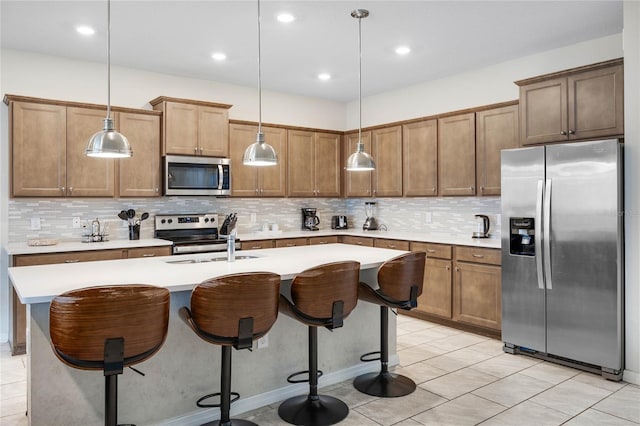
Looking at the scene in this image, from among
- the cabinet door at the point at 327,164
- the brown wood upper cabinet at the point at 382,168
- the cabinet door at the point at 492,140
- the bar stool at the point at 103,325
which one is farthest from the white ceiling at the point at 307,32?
the bar stool at the point at 103,325

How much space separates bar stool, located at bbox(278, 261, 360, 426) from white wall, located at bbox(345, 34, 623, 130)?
3.26 meters

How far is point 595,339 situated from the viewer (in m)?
3.45

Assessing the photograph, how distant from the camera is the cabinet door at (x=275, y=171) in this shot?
5.82 meters

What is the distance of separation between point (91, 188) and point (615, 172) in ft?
15.3

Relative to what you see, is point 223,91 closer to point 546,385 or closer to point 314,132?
point 314,132

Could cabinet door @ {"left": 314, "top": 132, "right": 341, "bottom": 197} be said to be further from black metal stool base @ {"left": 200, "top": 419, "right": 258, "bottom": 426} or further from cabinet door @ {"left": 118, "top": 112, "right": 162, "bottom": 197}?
black metal stool base @ {"left": 200, "top": 419, "right": 258, "bottom": 426}

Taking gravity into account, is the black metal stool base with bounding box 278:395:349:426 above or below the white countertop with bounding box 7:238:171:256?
below

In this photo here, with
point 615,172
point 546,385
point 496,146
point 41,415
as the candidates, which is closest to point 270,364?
point 41,415

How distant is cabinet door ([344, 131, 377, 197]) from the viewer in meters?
6.17

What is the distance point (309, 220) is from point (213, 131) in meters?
1.90

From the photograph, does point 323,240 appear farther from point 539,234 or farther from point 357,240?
point 539,234

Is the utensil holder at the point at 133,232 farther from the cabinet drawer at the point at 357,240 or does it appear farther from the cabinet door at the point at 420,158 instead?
the cabinet door at the point at 420,158

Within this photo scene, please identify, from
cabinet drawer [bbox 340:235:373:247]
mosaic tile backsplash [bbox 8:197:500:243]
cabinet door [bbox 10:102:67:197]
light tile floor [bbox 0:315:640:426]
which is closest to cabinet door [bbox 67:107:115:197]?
cabinet door [bbox 10:102:67:197]

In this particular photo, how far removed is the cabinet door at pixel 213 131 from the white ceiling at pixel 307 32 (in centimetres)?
48
